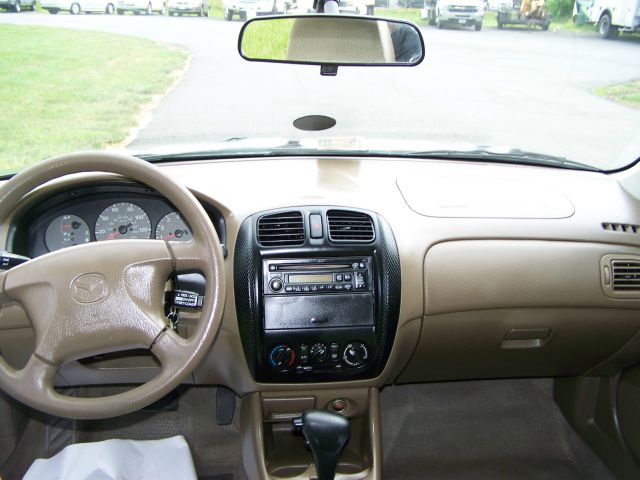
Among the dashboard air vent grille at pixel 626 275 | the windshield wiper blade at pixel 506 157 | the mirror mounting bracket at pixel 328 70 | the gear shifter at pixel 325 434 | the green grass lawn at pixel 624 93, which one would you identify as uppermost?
the mirror mounting bracket at pixel 328 70

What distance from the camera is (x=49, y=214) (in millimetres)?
2012

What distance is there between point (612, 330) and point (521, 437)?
856mm

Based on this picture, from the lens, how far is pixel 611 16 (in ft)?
11.1

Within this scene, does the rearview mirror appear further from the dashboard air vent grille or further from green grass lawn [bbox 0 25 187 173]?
the dashboard air vent grille

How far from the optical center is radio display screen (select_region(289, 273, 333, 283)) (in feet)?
6.42

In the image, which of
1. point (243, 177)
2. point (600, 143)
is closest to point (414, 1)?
point (600, 143)

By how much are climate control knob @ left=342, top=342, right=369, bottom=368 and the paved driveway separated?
1.03m

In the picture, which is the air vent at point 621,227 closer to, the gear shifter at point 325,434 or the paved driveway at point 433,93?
the paved driveway at point 433,93

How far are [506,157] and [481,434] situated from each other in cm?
134

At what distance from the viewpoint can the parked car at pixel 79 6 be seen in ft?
9.94

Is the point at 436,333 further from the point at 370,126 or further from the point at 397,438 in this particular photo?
the point at 370,126

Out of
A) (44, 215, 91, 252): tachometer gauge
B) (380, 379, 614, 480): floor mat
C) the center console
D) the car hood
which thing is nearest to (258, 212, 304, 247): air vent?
the center console

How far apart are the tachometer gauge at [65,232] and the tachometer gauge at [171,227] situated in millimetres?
246

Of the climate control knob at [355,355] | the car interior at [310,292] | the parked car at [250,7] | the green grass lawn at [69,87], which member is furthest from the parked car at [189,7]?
the climate control knob at [355,355]
